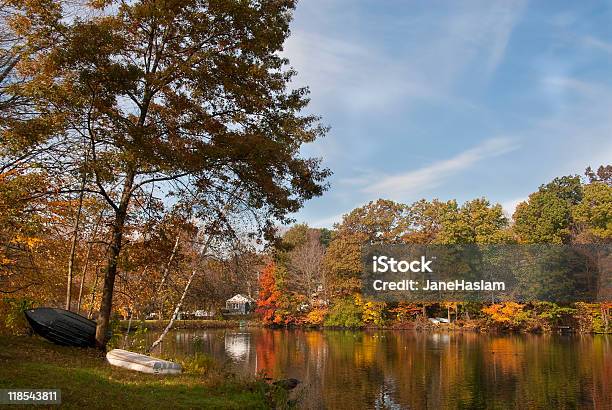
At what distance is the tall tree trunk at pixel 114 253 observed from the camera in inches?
571

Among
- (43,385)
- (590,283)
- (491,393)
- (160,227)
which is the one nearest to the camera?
(43,385)

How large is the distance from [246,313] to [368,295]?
28.1 meters

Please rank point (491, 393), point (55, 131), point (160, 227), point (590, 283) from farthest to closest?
point (590, 283), point (491, 393), point (160, 227), point (55, 131)

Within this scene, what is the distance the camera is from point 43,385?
945 centimetres

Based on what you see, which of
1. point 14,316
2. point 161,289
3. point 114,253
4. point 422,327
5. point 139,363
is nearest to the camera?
point 139,363

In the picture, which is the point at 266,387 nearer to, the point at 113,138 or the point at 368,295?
the point at 113,138

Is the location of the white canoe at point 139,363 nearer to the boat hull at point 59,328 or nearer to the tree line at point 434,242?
the boat hull at point 59,328

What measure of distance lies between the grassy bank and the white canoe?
11.1 inches

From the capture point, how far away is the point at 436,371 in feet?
80.5

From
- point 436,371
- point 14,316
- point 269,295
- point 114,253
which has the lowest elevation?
point 436,371

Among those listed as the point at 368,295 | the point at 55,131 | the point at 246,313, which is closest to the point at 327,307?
the point at 368,295

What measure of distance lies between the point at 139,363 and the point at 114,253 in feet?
10.9

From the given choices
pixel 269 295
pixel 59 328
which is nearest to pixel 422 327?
pixel 269 295

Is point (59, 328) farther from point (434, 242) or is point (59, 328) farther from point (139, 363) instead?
point (434, 242)
